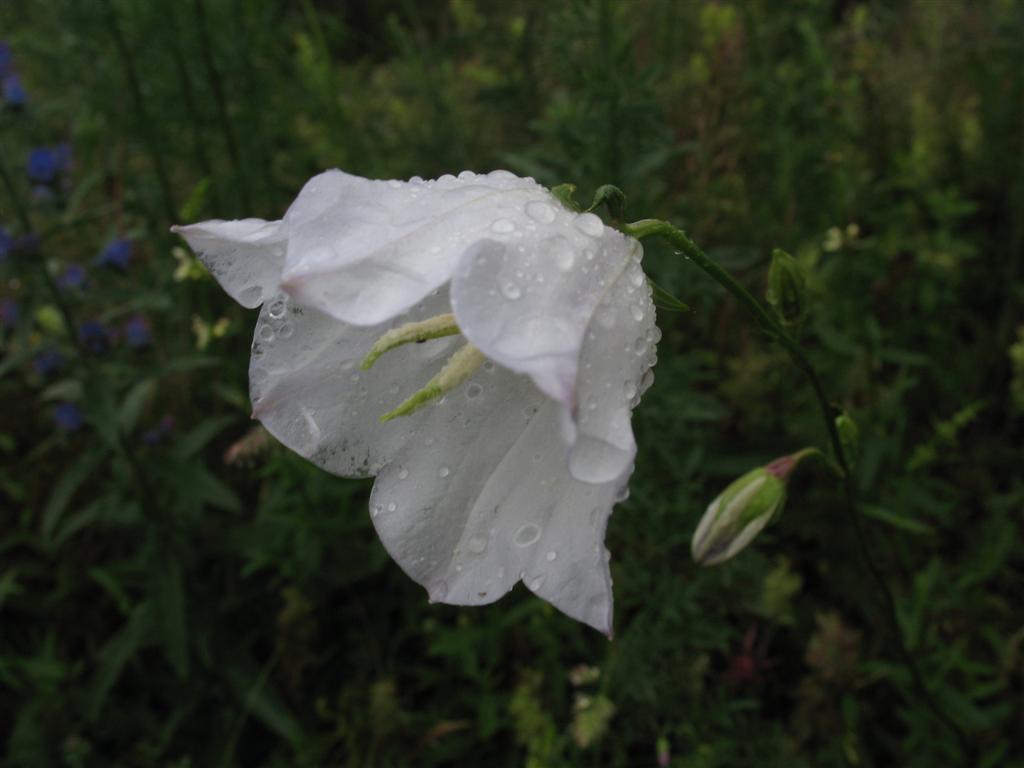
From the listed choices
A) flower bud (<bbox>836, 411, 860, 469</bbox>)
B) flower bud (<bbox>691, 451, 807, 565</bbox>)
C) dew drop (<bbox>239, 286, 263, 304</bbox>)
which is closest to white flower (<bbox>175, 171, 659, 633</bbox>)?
dew drop (<bbox>239, 286, 263, 304</bbox>)

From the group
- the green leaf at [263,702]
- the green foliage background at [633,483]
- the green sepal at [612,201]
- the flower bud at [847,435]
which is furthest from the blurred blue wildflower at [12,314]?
the flower bud at [847,435]

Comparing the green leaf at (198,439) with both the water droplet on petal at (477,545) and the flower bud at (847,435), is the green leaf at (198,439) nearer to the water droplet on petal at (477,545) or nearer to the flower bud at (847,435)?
the water droplet on petal at (477,545)

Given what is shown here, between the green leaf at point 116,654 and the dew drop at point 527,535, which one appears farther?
the green leaf at point 116,654

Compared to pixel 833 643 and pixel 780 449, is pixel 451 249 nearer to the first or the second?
pixel 833 643

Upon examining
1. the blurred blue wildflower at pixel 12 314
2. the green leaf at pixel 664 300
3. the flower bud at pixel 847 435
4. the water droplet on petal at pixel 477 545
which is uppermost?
the green leaf at pixel 664 300

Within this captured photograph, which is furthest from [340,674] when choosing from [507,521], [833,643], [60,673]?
[507,521]

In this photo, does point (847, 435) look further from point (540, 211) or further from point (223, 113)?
point (223, 113)
